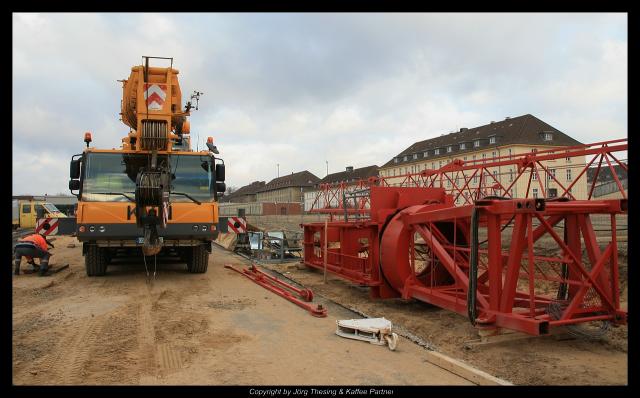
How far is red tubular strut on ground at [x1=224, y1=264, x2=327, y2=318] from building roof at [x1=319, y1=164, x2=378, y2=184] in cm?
6301

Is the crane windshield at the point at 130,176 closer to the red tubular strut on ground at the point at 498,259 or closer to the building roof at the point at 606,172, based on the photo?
the red tubular strut on ground at the point at 498,259

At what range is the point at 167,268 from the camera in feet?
37.7

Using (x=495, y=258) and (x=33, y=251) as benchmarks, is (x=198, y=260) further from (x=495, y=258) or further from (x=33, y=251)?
(x=495, y=258)

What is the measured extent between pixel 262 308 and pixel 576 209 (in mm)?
4813

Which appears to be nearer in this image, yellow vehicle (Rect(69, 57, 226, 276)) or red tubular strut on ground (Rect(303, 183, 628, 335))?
red tubular strut on ground (Rect(303, 183, 628, 335))

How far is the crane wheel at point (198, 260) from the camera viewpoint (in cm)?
1030

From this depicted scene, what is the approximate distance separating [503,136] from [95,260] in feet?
169

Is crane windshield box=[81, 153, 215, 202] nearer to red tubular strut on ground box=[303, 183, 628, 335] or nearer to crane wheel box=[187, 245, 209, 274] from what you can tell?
crane wheel box=[187, 245, 209, 274]

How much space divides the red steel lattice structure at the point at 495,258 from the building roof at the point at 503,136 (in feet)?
147

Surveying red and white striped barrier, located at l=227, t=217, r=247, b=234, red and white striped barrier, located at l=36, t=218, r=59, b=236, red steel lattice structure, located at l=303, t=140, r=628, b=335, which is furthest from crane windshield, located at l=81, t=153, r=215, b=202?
red steel lattice structure, located at l=303, t=140, r=628, b=335

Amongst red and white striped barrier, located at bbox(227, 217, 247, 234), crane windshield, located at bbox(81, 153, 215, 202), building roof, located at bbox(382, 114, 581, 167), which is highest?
building roof, located at bbox(382, 114, 581, 167)

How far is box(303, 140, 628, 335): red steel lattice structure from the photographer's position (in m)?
5.07
